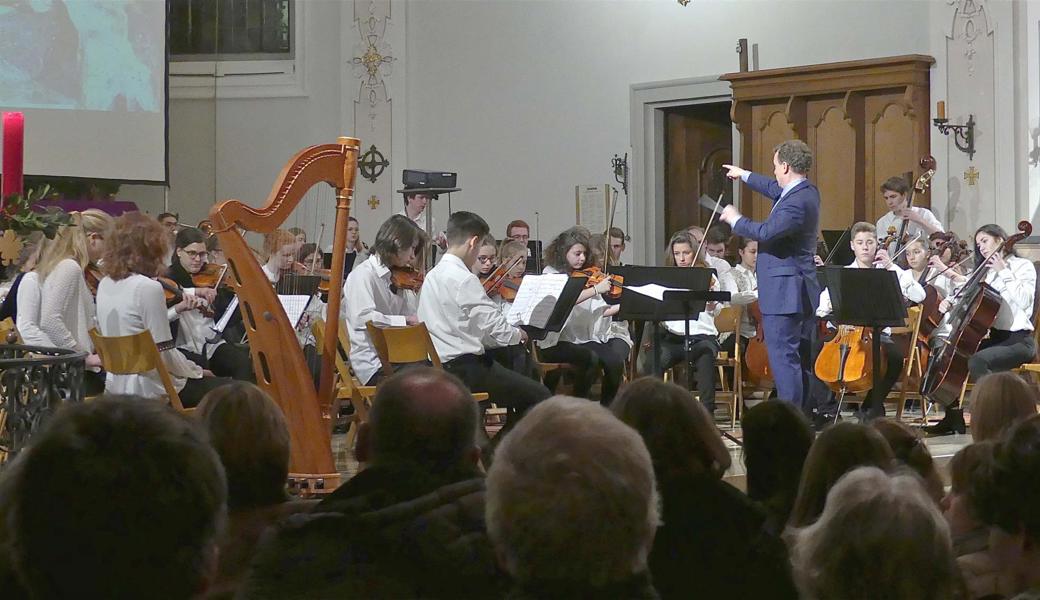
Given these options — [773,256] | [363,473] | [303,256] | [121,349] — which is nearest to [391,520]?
[363,473]

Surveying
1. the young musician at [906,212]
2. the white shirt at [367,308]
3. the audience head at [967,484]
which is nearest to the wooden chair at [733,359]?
the young musician at [906,212]

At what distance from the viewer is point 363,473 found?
214 cm

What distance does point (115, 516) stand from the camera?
124 cm

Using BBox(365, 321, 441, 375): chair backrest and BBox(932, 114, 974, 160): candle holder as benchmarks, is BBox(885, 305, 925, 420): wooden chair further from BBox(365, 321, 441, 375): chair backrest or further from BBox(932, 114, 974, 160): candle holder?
BBox(365, 321, 441, 375): chair backrest

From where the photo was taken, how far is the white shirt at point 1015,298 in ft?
22.2

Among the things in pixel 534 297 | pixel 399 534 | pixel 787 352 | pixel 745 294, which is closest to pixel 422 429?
pixel 399 534

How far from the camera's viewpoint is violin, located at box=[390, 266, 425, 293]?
242 inches

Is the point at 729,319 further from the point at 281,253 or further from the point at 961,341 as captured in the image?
Result: the point at 281,253

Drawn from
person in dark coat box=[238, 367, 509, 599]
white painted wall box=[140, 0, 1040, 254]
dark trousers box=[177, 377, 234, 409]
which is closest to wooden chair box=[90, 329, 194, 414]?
dark trousers box=[177, 377, 234, 409]

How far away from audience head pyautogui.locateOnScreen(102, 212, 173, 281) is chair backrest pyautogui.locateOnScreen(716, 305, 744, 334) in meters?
3.50

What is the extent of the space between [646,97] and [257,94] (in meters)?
3.93

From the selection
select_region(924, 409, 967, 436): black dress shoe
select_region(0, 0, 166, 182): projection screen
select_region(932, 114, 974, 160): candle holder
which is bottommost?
select_region(924, 409, 967, 436): black dress shoe

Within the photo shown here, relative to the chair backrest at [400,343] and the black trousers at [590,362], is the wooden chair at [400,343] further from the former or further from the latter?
the black trousers at [590,362]

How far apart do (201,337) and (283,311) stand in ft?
6.37
